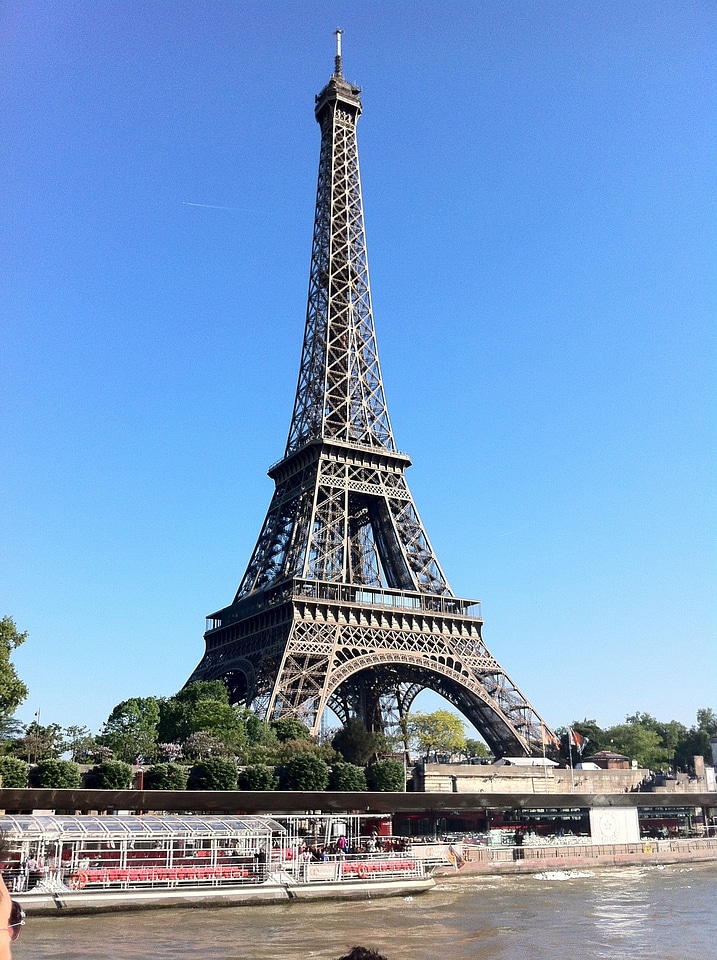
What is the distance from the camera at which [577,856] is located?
47344 millimetres

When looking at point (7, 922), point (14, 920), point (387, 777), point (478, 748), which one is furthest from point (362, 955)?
point (478, 748)

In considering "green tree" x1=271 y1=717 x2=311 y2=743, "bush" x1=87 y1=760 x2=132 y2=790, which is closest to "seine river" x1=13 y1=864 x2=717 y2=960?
"bush" x1=87 y1=760 x2=132 y2=790

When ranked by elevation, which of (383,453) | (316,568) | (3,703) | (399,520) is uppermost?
(383,453)

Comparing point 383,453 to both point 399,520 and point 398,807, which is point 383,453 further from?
point 398,807

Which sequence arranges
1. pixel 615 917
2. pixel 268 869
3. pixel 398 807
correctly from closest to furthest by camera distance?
pixel 615 917
pixel 268 869
pixel 398 807

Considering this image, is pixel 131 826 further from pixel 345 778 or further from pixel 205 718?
pixel 205 718

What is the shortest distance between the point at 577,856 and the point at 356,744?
18226mm

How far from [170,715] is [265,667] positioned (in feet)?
24.0

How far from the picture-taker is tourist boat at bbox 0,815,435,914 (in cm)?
2995

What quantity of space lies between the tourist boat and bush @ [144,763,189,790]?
29.3ft

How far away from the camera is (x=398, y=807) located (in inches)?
1790

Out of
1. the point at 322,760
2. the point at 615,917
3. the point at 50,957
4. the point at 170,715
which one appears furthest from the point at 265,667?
the point at 50,957

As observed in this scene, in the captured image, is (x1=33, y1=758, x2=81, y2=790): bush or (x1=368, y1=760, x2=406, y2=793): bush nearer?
(x1=33, y1=758, x2=81, y2=790): bush

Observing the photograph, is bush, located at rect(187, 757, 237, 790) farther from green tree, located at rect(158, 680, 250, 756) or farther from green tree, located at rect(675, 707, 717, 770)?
green tree, located at rect(675, 707, 717, 770)
